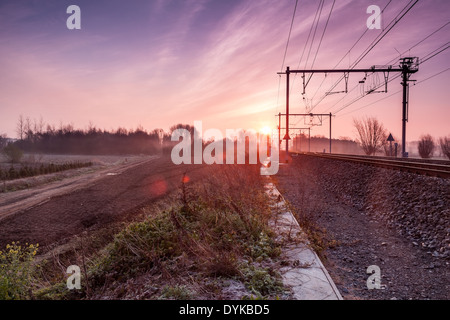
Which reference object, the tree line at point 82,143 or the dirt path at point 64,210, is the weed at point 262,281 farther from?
the tree line at point 82,143

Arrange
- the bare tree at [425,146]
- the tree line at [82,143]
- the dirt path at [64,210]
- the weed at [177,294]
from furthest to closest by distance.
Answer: the tree line at [82,143] < the bare tree at [425,146] < the dirt path at [64,210] < the weed at [177,294]

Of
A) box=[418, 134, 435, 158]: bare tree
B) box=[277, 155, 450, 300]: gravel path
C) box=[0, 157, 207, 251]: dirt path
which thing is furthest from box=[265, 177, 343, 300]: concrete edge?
box=[418, 134, 435, 158]: bare tree

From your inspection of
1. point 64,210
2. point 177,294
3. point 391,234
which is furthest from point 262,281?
point 64,210

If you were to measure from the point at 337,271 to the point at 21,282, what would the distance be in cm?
520

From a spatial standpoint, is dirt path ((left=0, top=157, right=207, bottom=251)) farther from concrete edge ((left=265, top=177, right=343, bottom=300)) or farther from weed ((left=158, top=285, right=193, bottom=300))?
concrete edge ((left=265, top=177, right=343, bottom=300))

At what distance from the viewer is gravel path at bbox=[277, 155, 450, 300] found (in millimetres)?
4348

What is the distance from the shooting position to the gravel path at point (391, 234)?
4348 mm

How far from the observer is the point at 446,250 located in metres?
5.14

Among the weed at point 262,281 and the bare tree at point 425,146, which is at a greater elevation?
the bare tree at point 425,146

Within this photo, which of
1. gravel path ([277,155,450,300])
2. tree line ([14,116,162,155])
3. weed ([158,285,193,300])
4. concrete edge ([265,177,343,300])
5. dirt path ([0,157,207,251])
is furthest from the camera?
tree line ([14,116,162,155])

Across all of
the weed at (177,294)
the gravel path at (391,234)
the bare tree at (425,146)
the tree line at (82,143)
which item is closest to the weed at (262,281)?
the weed at (177,294)

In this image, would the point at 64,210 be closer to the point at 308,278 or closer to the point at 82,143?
the point at 308,278

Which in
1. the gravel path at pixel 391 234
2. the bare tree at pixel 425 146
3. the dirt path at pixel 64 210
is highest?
the bare tree at pixel 425 146
